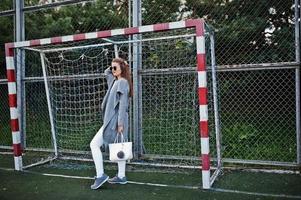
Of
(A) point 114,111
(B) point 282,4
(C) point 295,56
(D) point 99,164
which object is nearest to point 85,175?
(D) point 99,164

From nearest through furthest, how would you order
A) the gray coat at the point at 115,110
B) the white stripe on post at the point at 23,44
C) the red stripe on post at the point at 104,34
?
1. the gray coat at the point at 115,110
2. the red stripe on post at the point at 104,34
3. the white stripe on post at the point at 23,44

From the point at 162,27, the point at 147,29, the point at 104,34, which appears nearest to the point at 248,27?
the point at 162,27

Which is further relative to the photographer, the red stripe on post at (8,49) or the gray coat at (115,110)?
the red stripe on post at (8,49)

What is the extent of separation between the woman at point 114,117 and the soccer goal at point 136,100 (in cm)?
60

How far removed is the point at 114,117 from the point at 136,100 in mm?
1484

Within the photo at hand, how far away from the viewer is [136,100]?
22.0 ft

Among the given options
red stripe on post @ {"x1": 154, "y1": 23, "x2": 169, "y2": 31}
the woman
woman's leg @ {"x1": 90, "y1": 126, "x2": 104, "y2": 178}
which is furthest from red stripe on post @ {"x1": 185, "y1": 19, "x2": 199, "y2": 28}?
woman's leg @ {"x1": 90, "y1": 126, "x2": 104, "y2": 178}

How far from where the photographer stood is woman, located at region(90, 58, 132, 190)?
5188mm

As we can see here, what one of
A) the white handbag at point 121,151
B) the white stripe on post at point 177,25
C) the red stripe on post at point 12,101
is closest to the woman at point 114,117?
the white handbag at point 121,151

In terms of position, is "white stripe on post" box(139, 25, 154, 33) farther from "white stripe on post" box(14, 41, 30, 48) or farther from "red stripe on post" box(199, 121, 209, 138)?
"white stripe on post" box(14, 41, 30, 48)

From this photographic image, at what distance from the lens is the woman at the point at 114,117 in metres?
5.19

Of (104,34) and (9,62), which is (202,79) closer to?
(104,34)

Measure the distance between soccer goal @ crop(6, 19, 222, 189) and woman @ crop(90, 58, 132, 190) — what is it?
23.7 inches

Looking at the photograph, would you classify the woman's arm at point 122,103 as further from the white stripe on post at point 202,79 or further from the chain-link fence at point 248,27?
the chain-link fence at point 248,27
